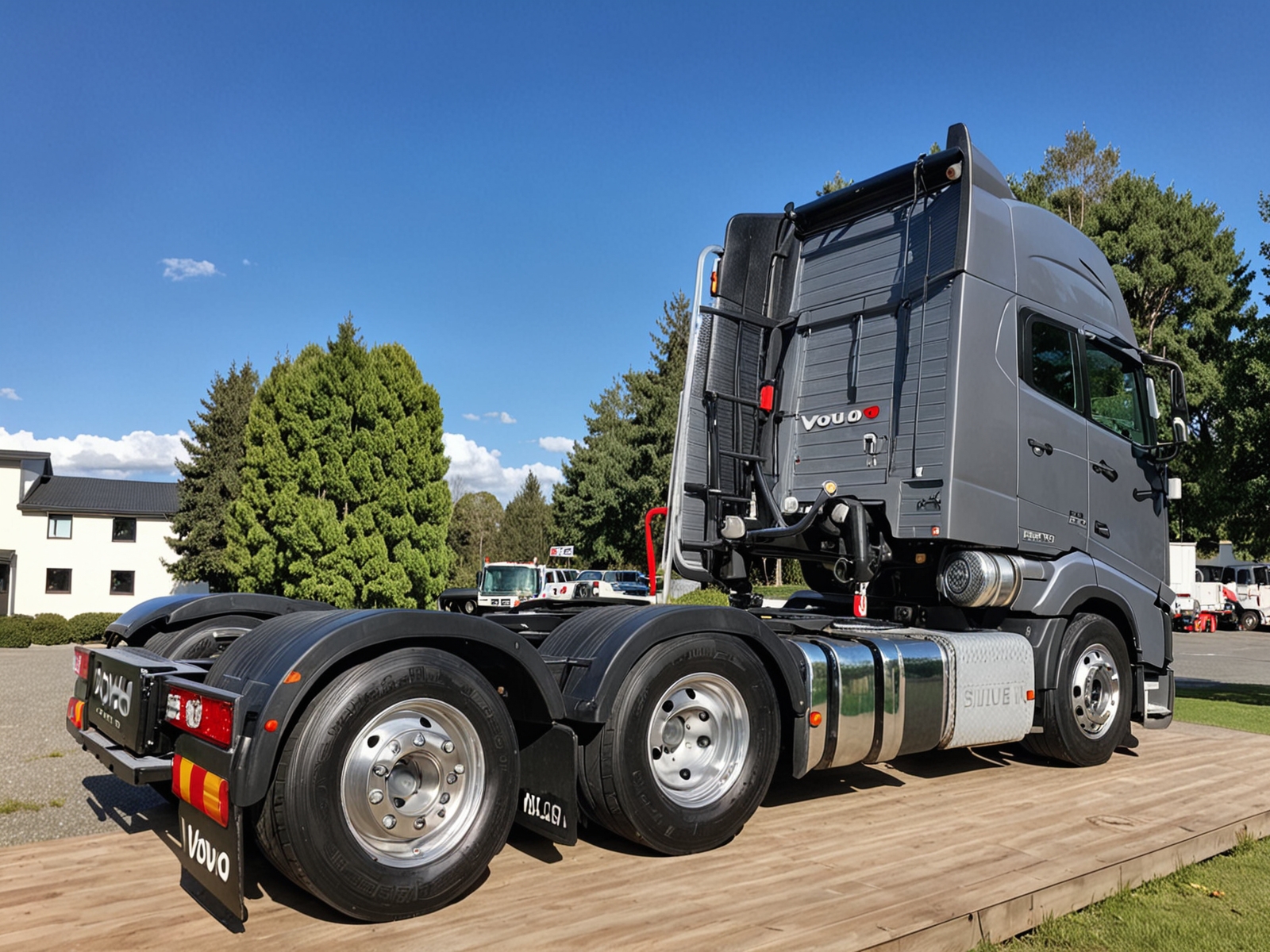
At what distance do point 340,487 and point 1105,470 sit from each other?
22.7 metres

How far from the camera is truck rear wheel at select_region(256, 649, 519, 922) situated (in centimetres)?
321

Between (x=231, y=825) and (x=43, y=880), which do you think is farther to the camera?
(x=43, y=880)

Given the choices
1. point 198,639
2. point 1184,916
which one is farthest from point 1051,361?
point 198,639

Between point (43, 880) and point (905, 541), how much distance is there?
203 inches

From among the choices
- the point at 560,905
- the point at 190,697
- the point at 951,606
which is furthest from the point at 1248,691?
the point at 190,697

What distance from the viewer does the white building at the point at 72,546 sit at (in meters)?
40.4

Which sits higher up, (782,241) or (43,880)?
(782,241)

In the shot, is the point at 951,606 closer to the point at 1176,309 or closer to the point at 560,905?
the point at 560,905

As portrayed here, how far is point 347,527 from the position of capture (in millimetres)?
26656

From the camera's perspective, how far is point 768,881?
3891 millimetres

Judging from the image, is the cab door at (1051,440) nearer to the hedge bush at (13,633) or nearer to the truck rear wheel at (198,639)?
the truck rear wheel at (198,639)

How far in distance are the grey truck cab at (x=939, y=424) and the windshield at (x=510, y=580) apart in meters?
22.5

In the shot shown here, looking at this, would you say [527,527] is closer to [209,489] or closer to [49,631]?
[209,489]

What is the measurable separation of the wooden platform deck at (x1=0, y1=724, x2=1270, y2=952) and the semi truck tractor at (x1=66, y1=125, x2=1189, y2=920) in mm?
228
